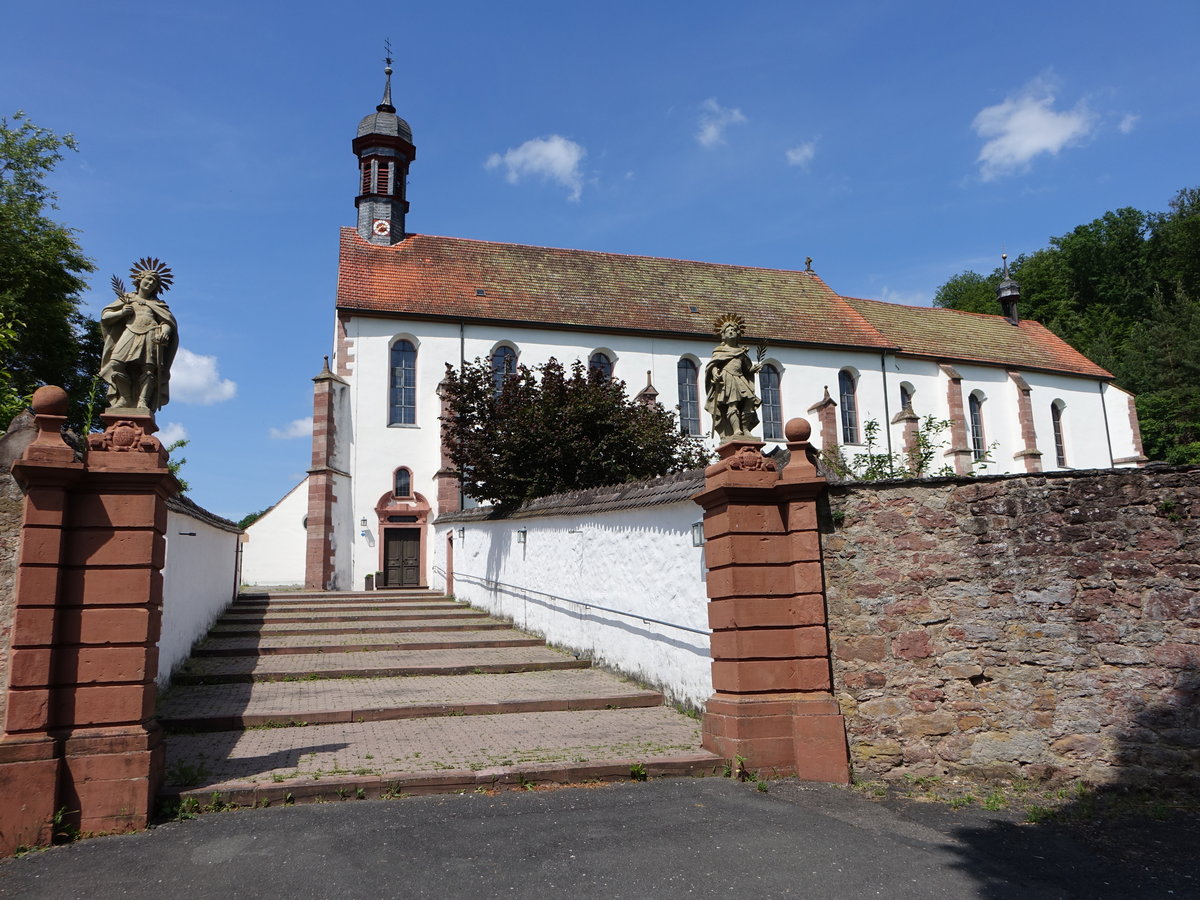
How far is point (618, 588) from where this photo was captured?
35.4 feet

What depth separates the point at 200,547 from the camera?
40.7 feet

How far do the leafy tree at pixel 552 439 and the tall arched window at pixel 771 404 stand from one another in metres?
13.6

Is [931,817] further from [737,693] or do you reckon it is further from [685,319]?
[685,319]

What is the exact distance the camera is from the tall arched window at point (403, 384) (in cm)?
2670

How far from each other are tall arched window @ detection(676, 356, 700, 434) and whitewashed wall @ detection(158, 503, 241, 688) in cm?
1693

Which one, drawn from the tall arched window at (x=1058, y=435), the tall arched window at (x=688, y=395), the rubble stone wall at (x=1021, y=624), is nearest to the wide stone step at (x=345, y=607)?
the rubble stone wall at (x=1021, y=624)

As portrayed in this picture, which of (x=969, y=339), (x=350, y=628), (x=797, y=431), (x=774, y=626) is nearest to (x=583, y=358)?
(x=350, y=628)

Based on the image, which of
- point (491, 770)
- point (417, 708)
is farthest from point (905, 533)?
point (417, 708)

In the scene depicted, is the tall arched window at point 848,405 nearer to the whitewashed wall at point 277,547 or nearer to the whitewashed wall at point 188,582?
the whitewashed wall at point 277,547

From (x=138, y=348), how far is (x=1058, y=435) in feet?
128

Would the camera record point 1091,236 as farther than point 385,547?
Yes

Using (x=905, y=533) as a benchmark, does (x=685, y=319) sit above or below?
above

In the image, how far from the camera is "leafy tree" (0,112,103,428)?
2242cm

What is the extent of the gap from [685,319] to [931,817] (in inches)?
1012
